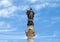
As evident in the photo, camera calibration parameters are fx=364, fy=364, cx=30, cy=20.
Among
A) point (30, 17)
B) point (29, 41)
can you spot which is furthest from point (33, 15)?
point (29, 41)

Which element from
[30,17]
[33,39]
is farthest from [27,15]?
[33,39]

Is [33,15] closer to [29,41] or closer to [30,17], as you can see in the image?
[30,17]

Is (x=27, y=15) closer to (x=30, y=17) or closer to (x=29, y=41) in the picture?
(x=30, y=17)

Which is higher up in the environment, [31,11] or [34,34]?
[31,11]

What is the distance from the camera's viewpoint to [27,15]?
49344 mm

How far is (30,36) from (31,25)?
156cm

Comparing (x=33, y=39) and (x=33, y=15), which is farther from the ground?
(x=33, y=15)

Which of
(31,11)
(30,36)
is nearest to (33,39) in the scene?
(30,36)

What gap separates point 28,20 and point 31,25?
0.86 meters

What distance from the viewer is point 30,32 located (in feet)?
159

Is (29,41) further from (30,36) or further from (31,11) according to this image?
(31,11)

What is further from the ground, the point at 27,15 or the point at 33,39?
the point at 27,15

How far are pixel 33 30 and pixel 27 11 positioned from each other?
9.26ft

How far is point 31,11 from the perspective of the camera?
161 ft
